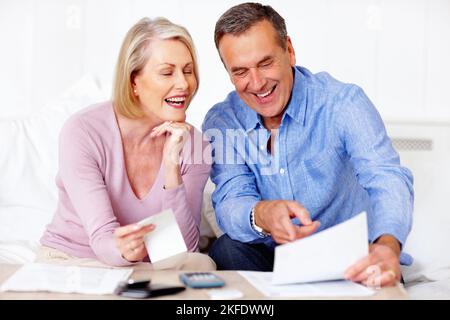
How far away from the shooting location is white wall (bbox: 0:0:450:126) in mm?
2137

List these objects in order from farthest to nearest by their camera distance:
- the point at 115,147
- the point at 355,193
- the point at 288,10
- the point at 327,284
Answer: the point at 288,10, the point at 355,193, the point at 115,147, the point at 327,284

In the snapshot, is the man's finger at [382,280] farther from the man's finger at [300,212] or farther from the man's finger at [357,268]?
the man's finger at [300,212]

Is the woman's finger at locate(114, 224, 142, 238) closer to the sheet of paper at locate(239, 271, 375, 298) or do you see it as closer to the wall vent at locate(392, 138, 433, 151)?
the sheet of paper at locate(239, 271, 375, 298)

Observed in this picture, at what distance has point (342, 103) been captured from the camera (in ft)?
4.95

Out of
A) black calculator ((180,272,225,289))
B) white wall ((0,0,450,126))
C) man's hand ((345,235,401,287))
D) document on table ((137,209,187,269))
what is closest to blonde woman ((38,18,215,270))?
document on table ((137,209,187,269))

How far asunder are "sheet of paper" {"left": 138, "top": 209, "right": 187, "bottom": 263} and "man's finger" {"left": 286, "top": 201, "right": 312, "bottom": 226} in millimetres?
209

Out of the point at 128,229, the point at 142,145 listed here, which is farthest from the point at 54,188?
the point at 128,229

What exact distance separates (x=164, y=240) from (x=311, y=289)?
11.1 inches

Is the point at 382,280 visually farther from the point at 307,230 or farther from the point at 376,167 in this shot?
the point at 376,167

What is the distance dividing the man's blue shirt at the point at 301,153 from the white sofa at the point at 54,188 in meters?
0.18

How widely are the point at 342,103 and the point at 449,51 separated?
2.77 ft
